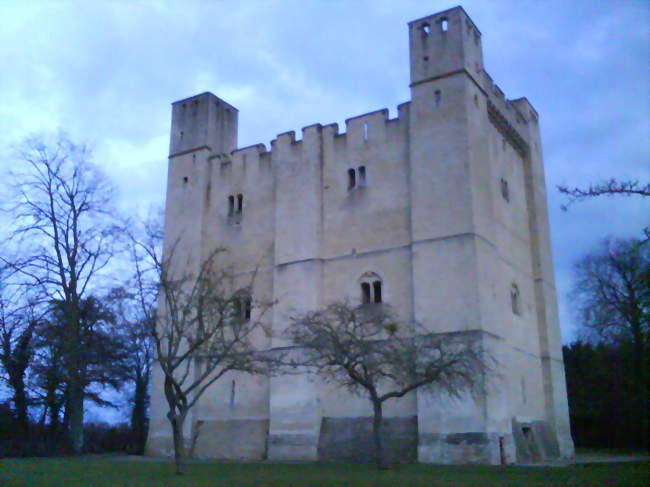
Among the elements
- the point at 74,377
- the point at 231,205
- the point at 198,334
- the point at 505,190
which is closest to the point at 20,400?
the point at 74,377

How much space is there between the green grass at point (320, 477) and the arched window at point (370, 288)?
23.7ft

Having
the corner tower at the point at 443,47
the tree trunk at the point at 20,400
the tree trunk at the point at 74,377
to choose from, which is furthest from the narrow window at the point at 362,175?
the tree trunk at the point at 20,400

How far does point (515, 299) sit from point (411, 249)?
5.16 m

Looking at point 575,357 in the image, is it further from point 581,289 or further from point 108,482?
point 108,482

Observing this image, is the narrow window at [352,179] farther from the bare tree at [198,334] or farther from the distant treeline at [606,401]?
the distant treeline at [606,401]

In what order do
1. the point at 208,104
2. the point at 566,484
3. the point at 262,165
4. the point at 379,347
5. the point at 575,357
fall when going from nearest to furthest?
1. the point at 566,484
2. the point at 379,347
3. the point at 262,165
4. the point at 208,104
5. the point at 575,357

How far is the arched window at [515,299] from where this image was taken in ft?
83.3

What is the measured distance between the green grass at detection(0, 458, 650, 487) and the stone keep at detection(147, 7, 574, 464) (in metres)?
4.61

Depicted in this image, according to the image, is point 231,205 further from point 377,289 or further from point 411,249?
point 411,249

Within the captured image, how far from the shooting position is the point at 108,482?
44.8 ft

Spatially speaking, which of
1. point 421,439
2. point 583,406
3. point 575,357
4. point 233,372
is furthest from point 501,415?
point 575,357

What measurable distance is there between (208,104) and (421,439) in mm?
18073

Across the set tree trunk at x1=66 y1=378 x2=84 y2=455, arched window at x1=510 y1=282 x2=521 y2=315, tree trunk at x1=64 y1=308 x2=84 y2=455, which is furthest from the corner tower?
tree trunk at x1=66 y1=378 x2=84 y2=455

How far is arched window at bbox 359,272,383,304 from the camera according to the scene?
79.5 feet
